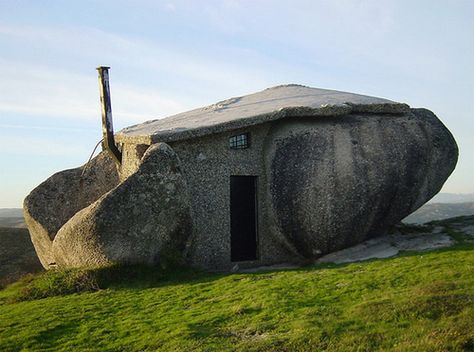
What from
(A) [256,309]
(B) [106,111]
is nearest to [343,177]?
(A) [256,309]

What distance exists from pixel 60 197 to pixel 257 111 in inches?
272

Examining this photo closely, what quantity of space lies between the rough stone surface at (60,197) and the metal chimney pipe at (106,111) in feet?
5.07

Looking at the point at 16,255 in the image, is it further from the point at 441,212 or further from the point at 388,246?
the point at 441,212

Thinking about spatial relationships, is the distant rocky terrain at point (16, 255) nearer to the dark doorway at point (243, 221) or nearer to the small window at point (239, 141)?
the dark doorway at point (243, 221)

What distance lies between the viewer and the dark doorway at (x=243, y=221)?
1702cm

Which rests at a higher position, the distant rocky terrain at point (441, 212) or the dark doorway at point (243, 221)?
the dark doorway at point (243, 221)

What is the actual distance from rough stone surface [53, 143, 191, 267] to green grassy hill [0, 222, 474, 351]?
0.46 meters

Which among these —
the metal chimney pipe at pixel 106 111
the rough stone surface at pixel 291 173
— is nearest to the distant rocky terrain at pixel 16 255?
the rough stone surface at pixel 291 173

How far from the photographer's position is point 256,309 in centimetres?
1002

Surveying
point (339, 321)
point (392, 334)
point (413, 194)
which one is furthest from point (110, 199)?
point (413, 194)

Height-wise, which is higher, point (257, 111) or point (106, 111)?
point (106, 111)

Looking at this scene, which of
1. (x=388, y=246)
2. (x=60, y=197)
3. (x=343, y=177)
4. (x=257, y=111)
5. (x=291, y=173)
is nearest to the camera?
(x=388, y=246)

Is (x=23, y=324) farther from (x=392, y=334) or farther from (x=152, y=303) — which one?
(x=392, y=334)

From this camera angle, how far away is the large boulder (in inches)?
616
